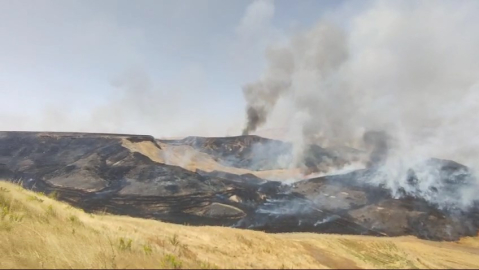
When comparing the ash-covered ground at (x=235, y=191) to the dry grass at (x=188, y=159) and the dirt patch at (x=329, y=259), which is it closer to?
the dry grass at (x=188, y=159)

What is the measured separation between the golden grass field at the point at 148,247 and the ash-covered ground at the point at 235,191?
40.9 ft

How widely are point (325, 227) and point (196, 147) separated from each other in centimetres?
5011

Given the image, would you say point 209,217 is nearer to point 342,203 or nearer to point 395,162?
point 342,203

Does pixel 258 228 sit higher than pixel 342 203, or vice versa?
pixel 342 203

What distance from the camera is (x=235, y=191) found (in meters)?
36.0

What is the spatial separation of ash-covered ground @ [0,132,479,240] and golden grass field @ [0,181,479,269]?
12.5 meters

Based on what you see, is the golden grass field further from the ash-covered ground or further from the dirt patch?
the ash-covered ground

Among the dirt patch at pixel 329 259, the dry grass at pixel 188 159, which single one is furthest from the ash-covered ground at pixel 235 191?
the dirt patch at pixel 329 259

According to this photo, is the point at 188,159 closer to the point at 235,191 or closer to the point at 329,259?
the point at 235,191

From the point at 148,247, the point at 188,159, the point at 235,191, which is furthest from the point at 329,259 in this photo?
the point at 188,159

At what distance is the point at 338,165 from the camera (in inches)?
2368

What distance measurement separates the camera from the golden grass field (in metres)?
7.93

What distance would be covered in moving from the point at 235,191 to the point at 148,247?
2758 cm

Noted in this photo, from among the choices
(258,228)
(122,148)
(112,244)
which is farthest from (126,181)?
(112,244)
